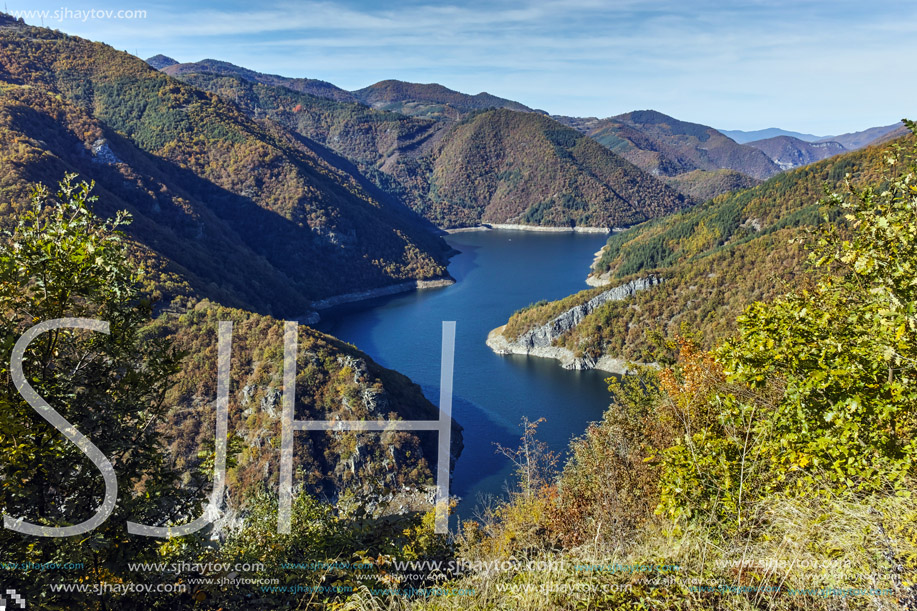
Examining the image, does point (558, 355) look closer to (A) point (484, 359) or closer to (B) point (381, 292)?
(A) point (484, 359)

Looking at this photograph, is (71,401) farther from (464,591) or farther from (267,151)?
(267,151)

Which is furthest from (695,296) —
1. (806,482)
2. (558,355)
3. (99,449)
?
(99,449)

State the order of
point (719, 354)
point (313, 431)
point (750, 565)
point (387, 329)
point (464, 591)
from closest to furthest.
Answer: point (750, 565)
point (464, 591)
point (719, 354)
point (313, 431)
point (387, 329)

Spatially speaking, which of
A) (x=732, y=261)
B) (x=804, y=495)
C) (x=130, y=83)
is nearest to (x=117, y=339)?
(x=804, y=495)
